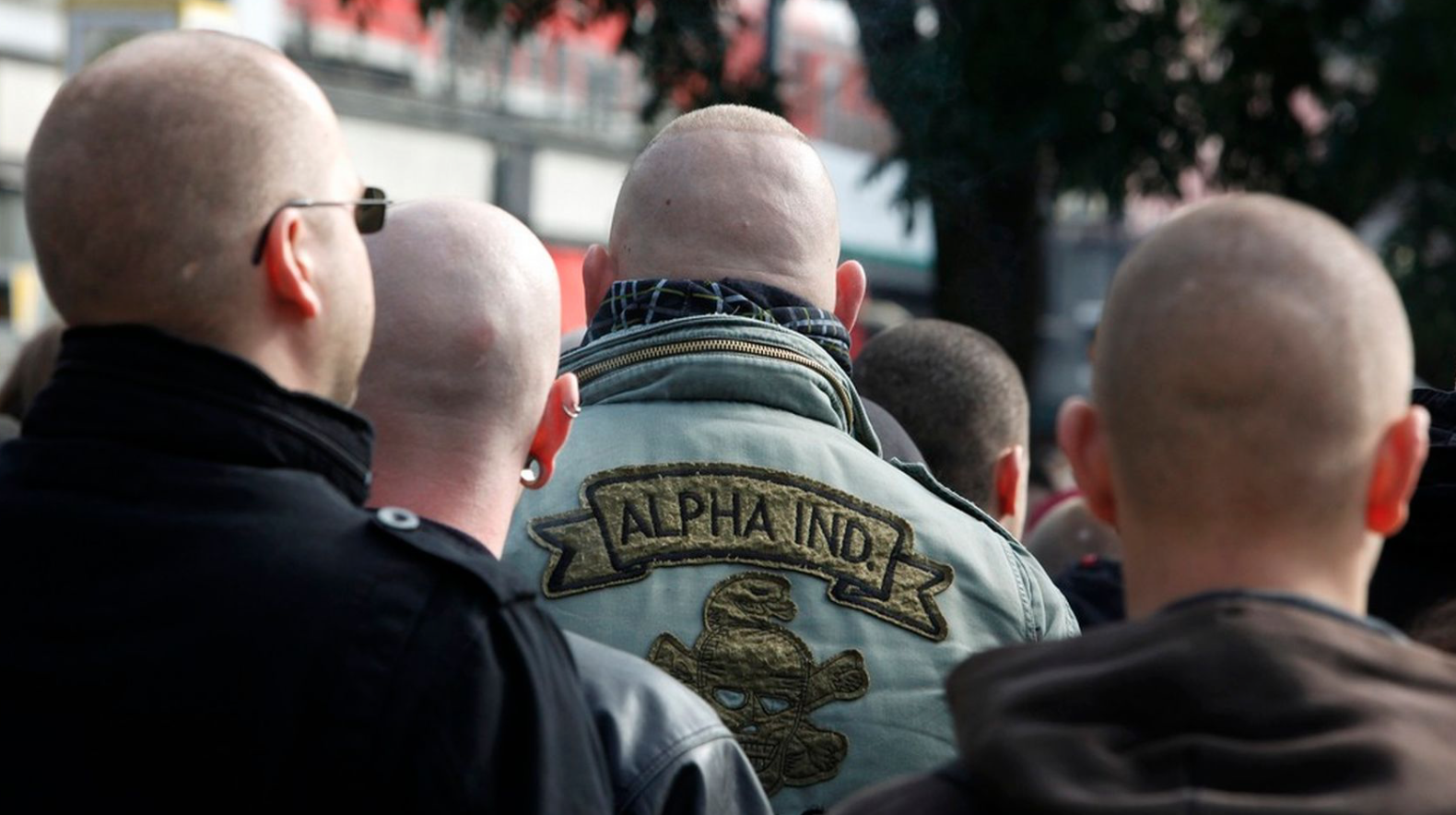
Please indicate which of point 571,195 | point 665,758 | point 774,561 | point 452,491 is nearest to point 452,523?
point 452,491

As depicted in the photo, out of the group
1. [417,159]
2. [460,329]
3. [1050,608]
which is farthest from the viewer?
[417,159]

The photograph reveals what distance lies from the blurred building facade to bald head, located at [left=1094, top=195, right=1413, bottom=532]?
495 inches

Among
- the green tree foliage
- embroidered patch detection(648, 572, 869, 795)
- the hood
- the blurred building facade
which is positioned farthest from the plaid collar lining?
the blurred building facade

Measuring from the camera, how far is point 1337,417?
1.54 metres

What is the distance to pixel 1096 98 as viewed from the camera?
7.52m

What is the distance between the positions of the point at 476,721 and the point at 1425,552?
1310mm

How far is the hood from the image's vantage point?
55.6 inches

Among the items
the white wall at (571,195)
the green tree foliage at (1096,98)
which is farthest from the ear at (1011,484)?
the white wall at (571,195)

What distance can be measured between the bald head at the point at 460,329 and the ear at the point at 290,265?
14.7 inches

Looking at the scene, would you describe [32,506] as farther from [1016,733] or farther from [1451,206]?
[1451,206]

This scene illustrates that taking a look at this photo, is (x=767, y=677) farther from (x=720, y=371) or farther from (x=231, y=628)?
(x=231, y=628)

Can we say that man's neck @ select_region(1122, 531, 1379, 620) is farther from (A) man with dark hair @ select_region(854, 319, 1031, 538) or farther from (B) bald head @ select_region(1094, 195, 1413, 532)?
(A) man with dark hair @ select_region(854, 319, 1031, 538)

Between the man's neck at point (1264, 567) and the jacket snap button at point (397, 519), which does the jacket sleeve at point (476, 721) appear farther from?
the man's neck at point (1264, 567)

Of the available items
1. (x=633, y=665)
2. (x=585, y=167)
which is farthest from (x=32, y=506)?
(x=585, y=167)
